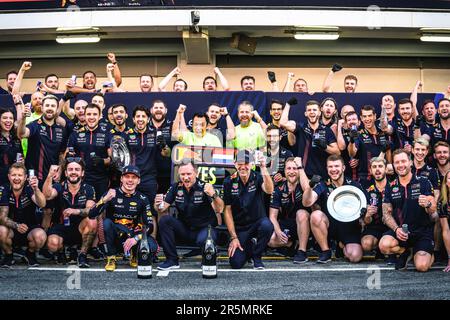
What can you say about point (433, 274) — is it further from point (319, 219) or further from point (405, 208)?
point (319, 219)

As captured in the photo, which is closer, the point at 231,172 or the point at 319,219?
the point at 319,219

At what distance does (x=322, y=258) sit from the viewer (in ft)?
26.8

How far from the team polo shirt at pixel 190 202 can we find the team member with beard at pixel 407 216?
7.46 feet

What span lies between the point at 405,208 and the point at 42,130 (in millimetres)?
5177

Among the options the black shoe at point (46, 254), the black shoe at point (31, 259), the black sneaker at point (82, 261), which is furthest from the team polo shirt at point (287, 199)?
the black shoe at point (31, 259)

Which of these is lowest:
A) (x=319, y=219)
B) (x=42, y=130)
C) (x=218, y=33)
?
(x=319, y=219)

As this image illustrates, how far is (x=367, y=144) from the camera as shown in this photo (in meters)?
9.11

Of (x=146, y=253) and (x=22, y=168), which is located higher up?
(x=22, y=168)

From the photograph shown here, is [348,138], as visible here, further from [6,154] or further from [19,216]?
[6,154]

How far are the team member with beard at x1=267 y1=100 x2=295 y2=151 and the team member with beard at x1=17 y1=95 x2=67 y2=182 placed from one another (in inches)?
123

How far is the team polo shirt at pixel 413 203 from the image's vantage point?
7.80 meters

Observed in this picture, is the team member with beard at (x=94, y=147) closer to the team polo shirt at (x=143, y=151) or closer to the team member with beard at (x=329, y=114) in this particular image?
the team polo shirt at (x=143, y=151)
